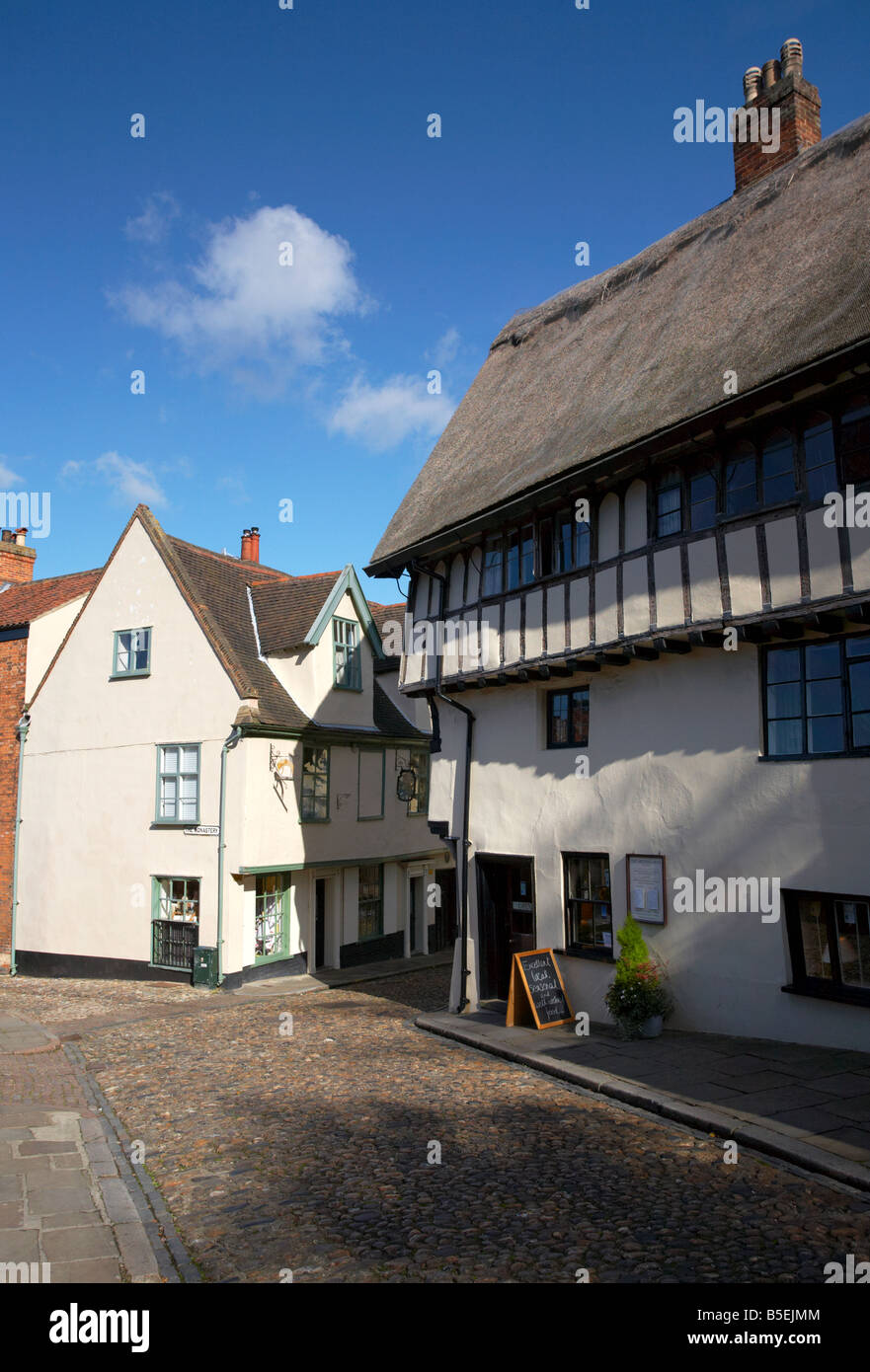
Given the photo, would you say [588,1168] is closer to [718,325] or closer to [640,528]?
[640,528]

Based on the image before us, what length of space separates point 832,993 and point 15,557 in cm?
2633

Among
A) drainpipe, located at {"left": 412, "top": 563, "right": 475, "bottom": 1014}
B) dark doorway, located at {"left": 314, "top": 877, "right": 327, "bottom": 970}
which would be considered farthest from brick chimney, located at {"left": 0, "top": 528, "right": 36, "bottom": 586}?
drainpipe, located at {"left": 412, "top": 563, "right": 475, "bottom": 1014}

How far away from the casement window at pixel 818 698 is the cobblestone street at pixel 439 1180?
4378 mm

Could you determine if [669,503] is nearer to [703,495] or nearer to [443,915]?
[703,495]

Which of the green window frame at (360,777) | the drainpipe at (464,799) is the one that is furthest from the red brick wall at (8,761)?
the drainpipe at (464,799)

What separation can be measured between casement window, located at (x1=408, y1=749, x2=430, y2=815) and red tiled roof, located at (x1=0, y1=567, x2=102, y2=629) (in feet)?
31.3

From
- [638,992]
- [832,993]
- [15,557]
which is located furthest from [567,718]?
[15,557]

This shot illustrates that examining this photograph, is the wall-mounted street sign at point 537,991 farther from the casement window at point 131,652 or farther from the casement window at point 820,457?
the casement window at point 131,652

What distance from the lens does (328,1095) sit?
34.2 feet

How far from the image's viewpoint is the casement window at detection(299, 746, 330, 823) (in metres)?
21.3

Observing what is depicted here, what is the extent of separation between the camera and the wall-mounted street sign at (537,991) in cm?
1309

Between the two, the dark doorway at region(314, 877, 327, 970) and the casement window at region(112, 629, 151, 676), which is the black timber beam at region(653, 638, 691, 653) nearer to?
the dark doorway at region(314, 877, 327, 970)
